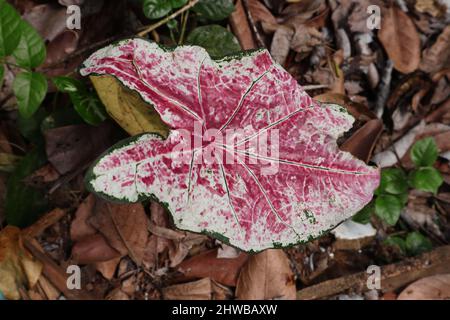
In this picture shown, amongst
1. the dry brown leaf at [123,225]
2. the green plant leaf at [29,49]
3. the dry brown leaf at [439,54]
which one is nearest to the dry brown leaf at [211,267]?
the dry brown leaf at [123,225]

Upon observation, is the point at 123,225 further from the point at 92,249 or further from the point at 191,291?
the point at 191,291

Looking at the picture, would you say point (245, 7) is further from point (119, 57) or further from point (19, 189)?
point (19, 189)

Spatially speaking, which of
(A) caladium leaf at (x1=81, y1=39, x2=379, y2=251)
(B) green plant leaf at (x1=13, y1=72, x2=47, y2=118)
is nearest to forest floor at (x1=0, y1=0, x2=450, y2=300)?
(B) green plant leaf at (x1=13, y1=72, x2=47, y2=118)

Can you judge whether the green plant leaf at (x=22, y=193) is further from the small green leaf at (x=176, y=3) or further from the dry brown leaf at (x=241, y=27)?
the dry brown leaf at (x=241, y=27)

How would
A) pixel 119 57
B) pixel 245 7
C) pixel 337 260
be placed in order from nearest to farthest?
pixel 119 57 → pixel 245 7 → pixel 337 260

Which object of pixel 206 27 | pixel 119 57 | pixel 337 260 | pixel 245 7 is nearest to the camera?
pixel 119 57

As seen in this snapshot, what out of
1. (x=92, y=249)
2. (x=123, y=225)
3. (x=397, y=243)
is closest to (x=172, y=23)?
(x=123, y=225)
